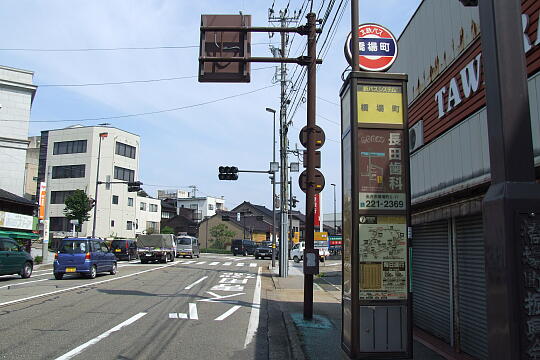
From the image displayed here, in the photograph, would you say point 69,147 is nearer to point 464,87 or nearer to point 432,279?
point 432,279

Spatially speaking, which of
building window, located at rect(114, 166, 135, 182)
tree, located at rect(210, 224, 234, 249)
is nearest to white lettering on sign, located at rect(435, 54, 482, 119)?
building window, located at rect(114, 166, 135, 182)

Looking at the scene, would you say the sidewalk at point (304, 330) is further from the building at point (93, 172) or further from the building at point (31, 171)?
the building at point (31, 171)

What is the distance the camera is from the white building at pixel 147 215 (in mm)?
65694

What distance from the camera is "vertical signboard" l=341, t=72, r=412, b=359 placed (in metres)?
5.91

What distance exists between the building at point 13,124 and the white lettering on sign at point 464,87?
37321 millimetres

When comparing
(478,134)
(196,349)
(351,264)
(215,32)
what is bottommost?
(196,349)

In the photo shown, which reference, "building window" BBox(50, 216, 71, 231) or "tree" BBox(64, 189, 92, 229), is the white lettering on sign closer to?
"tree" BBox(64, 189, 92, 229)

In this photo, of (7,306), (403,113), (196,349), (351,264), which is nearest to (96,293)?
(7,306)

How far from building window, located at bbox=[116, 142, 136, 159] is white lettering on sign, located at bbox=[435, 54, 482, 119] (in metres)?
53.6

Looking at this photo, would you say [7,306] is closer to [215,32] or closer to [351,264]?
[215,32]

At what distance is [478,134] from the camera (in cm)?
639

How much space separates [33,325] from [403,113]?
7990 millimetres

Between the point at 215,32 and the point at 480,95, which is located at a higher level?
the point at 215,32

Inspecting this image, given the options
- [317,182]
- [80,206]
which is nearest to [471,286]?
[317,182]
